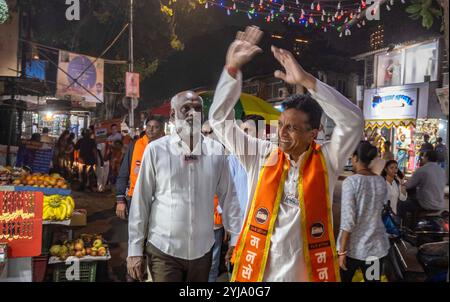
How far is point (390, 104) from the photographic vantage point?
5.61 meters

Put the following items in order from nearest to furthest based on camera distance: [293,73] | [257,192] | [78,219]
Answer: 1. [293,73]
2. [257,192]
3. [78,219]

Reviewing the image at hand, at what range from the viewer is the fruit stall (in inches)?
148

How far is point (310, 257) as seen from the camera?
214 centimetres

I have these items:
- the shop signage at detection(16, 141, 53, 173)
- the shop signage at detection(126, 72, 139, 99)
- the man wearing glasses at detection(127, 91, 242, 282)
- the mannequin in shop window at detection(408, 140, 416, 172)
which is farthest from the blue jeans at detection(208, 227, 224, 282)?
the shop signage at detection(126, 72, 139, 99)

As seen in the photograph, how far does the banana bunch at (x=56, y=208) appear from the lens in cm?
422

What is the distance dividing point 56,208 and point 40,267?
2.12 ft

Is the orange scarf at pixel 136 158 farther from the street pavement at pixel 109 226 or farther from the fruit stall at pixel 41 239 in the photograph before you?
the street pavement at pixel 109 226

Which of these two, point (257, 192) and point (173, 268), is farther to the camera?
point (173, 268)

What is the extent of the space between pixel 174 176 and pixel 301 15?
280 cm

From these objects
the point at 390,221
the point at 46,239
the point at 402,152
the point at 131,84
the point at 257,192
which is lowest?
the point at 46,239

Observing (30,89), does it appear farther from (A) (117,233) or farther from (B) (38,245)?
(B) (38,245)

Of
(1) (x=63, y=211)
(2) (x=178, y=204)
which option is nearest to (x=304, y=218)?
(2) (x=178, y=204)

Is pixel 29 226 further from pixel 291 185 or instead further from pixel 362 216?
pixel 362 216
